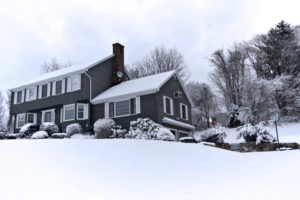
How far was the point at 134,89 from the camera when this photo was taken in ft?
61.5

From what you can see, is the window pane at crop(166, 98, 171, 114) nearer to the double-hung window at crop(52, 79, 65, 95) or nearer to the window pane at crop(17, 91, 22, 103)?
the double-hung window at crop(52, 79, 65, 95)

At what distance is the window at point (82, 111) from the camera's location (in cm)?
1972

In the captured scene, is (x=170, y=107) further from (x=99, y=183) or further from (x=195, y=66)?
(x=195, y=66)

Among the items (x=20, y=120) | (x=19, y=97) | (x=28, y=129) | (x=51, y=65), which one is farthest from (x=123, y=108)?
(x=51, y=65)

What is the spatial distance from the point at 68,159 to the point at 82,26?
13123mm

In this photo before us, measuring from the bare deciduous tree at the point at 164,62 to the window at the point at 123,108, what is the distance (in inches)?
629

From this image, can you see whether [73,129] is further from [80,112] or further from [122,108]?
[122,108]

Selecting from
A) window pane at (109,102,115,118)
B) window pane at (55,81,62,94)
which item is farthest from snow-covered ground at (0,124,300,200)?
window pane at (55,81,62,94)

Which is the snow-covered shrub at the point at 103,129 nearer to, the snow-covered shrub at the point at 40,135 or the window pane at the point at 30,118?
the snow-covered shrub at the point at 40,135

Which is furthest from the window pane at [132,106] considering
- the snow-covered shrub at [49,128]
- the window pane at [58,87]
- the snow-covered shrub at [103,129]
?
the window pane at [58,87]

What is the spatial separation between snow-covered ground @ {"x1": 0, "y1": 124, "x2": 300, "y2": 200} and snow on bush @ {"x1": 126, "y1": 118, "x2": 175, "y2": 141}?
4767 mm

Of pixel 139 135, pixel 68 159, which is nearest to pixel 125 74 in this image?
pixel 139 135

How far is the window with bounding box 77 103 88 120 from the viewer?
64.7 ft

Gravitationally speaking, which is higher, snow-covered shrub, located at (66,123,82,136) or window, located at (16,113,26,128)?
window, located at (16,113,26,128)
